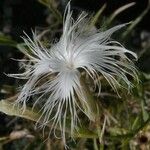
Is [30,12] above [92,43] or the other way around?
above

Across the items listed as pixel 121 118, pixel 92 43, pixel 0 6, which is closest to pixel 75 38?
pixel 92 43

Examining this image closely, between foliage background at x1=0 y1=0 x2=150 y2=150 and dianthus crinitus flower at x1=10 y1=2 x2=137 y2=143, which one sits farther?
foliage background at x1=0 y1=0 x2=150 y2=150

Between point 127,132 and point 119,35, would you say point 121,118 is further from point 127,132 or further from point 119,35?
point 119,35

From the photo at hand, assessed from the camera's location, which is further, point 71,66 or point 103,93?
point 103,93

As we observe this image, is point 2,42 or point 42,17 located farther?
point 42,17

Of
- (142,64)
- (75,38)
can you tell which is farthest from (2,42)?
(142,64)

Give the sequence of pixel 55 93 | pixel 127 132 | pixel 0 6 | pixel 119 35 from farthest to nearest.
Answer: pixel 0 6
pixel 119 35
pixel 127 132
pixel 55 93

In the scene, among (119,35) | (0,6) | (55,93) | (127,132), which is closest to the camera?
(55,93)

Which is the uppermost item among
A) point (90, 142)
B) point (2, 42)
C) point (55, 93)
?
point (2, 42)

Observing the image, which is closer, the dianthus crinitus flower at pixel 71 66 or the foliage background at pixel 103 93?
the dianthus crinitus flower at pixel 71 66
